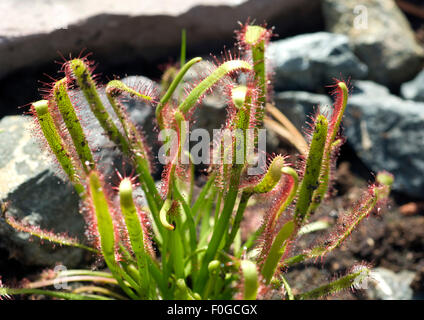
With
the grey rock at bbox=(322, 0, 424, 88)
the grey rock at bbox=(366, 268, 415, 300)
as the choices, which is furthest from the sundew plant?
the grey rock at bbox=(322, 0, 424, 88)

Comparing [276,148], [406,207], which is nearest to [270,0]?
[276,148]

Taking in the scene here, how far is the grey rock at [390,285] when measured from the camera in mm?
2119

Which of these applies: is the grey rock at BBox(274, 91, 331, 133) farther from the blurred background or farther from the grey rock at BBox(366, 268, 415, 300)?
the grey rock at BBox(366, 268, 415, 300)

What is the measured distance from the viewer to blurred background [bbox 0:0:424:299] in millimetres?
2025

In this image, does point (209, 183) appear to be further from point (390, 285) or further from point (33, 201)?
point (390, 285)

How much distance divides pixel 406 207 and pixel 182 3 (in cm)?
211

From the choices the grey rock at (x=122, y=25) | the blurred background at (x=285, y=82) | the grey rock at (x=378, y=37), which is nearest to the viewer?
the blurred background at (x=285, y=82)

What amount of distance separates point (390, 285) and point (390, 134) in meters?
1.03

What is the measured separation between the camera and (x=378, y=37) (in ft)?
9.72

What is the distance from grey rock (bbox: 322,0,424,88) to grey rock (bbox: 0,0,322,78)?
0.81 feet

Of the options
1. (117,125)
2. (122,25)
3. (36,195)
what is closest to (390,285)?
(117,125)

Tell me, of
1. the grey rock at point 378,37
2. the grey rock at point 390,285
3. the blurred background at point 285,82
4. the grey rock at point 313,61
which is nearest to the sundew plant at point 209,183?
the blurred background at point 285,82

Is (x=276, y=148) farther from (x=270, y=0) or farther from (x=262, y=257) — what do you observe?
(x=262, y=257)

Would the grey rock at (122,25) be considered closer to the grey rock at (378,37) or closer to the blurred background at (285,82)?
the blurred background at (285,82)
